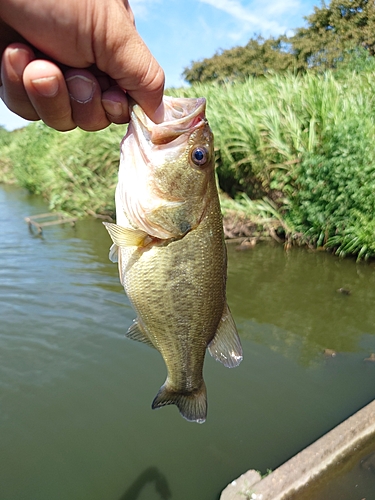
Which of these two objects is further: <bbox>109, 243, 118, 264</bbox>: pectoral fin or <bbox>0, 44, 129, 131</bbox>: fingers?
<bbox>109, 243, 118, 264</bbox>: pectoral fin

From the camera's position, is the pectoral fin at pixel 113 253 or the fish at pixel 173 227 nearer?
the fish at pixel 173 227

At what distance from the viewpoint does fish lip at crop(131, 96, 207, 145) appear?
5.41ft

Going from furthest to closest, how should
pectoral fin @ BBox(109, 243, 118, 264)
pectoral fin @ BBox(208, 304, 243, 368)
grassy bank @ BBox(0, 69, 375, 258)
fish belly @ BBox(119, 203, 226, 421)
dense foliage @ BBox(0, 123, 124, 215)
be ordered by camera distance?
dense foliage @ BBox(0, 123, 124, 215)
grassy bank @ BBox(0, 69, 375, 258)
pectoral fin @ BBox(109, 243, 118, 264)
pectoral fin @ BBox(208, 304, 243, 368)
fish belly @ BBox(119, 203, 226, 421)

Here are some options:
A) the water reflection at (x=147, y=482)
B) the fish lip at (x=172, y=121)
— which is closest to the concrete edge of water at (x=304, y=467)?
the water reflection at (x=147, y=482)

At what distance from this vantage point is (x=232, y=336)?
191 centimetres

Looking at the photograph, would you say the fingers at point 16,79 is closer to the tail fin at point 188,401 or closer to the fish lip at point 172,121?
the fish lip at point 172,121

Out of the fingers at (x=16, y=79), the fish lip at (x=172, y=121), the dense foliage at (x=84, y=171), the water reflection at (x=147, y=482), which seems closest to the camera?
the fingers at (x=16, y=79)

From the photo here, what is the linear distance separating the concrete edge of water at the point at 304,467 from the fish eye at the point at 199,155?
2.15 m

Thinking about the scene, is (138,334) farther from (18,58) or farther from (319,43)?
(319,43)

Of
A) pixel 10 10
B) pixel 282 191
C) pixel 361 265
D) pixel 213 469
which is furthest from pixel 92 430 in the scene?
pixel 282 191

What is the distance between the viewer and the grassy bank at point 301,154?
6.96m

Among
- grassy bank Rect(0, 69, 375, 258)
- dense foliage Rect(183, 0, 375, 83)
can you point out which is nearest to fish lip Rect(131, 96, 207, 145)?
grassy bank Rect(0, 69, 375, 258)

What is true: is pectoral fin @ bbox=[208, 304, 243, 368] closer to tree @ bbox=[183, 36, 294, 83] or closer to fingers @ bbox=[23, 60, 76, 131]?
fingers @ bbox=[23, 60, 76, 131]

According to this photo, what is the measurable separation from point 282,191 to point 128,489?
6556mm
